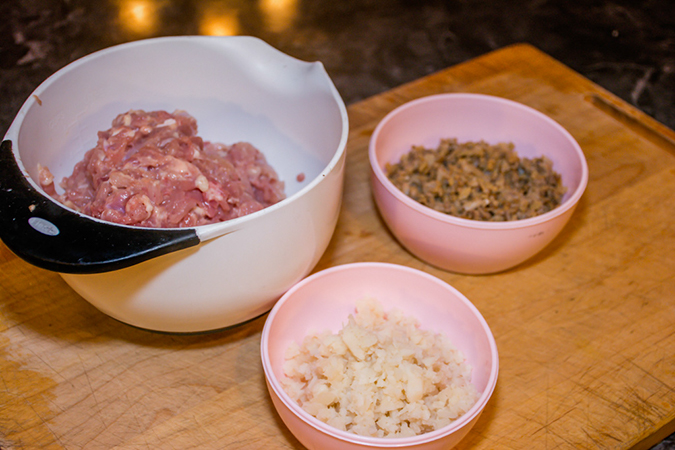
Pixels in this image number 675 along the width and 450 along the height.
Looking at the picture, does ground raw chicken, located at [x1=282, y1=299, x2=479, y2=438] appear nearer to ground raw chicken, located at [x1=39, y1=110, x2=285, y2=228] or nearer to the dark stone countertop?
ground raw chicken, located at [x1=39, y1=110, x2=285, y2=228]

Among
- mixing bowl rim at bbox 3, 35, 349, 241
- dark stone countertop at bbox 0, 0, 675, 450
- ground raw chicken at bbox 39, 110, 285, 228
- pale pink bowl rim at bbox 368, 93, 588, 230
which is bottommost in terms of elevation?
dark stone countertop at bbox 0, 0, 675, 450

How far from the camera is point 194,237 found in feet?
2.82

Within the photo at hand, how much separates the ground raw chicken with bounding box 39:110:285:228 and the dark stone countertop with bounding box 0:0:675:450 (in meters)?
1.07

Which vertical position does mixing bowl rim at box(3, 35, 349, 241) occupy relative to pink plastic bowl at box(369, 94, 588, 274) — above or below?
above

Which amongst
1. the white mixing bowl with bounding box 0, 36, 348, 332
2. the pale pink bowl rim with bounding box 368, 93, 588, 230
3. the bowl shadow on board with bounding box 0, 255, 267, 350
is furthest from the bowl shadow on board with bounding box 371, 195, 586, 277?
the bowl shadow on board with bounding box 0, 255, 267, 350

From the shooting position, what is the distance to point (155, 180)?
Answer: 3.47 feet

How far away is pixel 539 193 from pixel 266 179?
620 millimetres

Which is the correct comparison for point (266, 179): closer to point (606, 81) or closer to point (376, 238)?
point (376, 238)

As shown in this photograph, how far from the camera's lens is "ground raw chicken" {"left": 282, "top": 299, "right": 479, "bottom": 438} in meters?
0.93

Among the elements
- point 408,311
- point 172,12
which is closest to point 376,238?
point 408,311

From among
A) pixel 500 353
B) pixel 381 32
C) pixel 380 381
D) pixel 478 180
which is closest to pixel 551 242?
pixel 478 180

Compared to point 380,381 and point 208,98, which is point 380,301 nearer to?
point 380,381

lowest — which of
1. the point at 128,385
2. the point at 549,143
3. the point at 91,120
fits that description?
the point at 128,385

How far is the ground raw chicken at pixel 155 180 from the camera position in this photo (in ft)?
3.36
